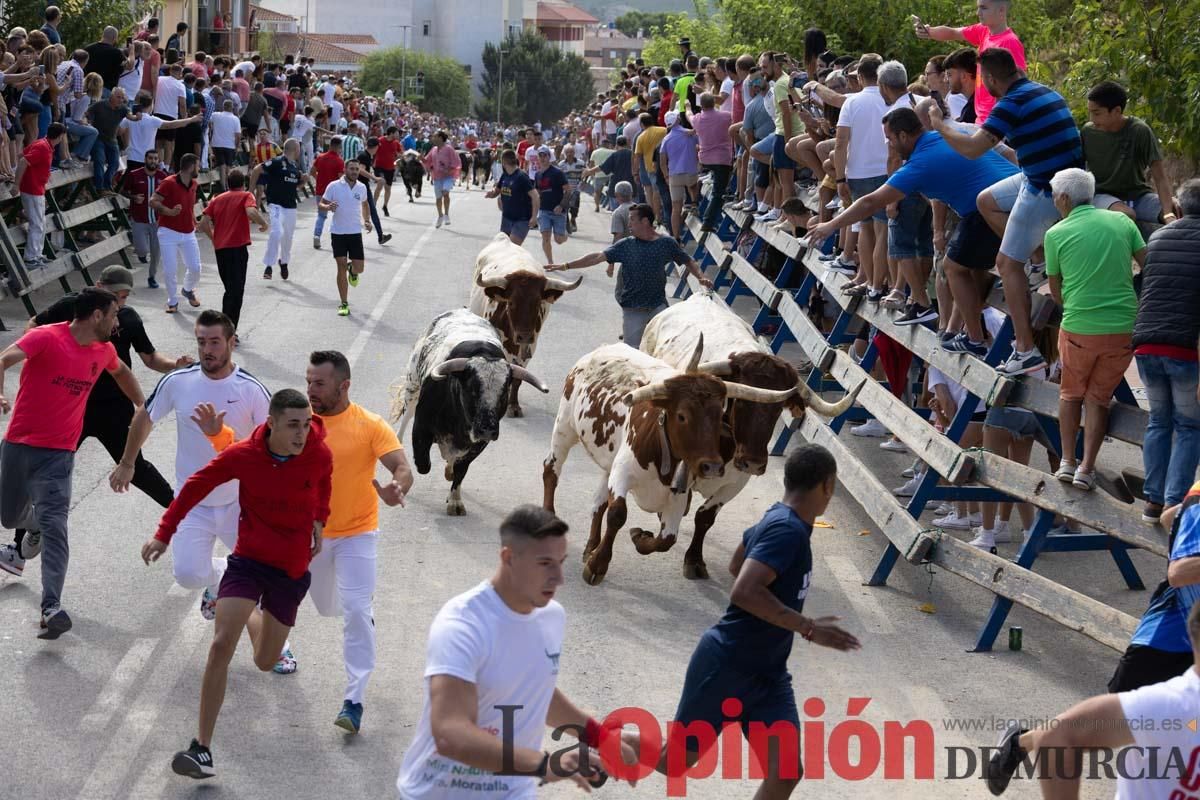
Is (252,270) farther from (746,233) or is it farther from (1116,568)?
(1116,568)

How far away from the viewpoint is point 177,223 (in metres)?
19.0

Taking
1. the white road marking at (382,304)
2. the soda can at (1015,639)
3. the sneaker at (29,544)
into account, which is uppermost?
the soda can at (1015,639)

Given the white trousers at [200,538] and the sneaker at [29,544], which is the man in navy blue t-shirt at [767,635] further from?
the sneaker at [29,544]

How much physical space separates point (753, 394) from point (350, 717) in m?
4.11

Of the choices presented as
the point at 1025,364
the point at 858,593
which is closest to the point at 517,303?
the point at 858,593

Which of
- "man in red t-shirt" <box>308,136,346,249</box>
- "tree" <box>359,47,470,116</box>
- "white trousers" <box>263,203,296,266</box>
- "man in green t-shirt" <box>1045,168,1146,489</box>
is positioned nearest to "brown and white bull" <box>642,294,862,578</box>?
"man in green t-shirt" <box>1045,168,1146,489</box>

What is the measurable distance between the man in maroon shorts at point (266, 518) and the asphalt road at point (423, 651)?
0.69m

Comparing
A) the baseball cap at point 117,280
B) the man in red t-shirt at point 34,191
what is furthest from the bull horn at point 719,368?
the man in red t-shirt at point 34,191

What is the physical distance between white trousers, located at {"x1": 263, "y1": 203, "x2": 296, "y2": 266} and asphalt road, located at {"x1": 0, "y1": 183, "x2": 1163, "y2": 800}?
28.0ft

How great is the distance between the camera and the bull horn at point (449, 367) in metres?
11.9

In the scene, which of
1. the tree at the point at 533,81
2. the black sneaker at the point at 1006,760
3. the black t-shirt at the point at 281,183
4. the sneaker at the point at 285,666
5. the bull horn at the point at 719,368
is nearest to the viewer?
the black sneaker at the point at 1006,760

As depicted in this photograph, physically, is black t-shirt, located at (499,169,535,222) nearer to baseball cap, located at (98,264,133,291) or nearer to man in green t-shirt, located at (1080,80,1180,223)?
baseball cap, located at (98,264,133,291)

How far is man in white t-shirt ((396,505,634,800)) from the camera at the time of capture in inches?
188

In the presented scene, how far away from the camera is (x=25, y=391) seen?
9.13 meters
